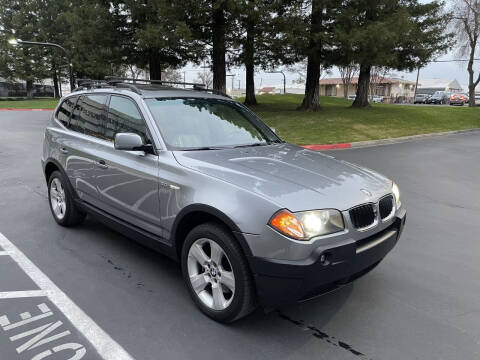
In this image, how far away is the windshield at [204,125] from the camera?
3.78 m

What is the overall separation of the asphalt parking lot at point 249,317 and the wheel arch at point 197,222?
1.87 ft

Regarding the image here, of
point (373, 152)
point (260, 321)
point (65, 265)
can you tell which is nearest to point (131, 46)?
point (373, 152)

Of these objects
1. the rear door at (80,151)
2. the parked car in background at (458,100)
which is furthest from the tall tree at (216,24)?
the parked car in background at (458,100)

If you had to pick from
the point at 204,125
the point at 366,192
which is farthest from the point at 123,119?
the point at 366,192

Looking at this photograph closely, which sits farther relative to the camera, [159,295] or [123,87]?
[123,87]

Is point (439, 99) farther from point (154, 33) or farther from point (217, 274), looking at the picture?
point (217, 274)

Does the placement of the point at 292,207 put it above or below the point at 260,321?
above

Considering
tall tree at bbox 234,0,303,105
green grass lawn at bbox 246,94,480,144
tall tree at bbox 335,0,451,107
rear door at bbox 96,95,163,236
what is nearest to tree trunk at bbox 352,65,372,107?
green grass lawn at bbox 246,94,480,144

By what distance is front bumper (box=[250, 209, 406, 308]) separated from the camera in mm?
2631

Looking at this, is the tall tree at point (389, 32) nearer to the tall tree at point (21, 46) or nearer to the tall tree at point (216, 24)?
the tall tree at point (216, 24)

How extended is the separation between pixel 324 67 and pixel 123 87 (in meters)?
18.4

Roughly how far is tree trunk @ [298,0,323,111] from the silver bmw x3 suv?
15.0m

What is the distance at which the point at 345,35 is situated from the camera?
16.9 metres

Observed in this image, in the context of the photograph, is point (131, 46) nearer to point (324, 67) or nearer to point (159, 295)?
point (324, 67)
